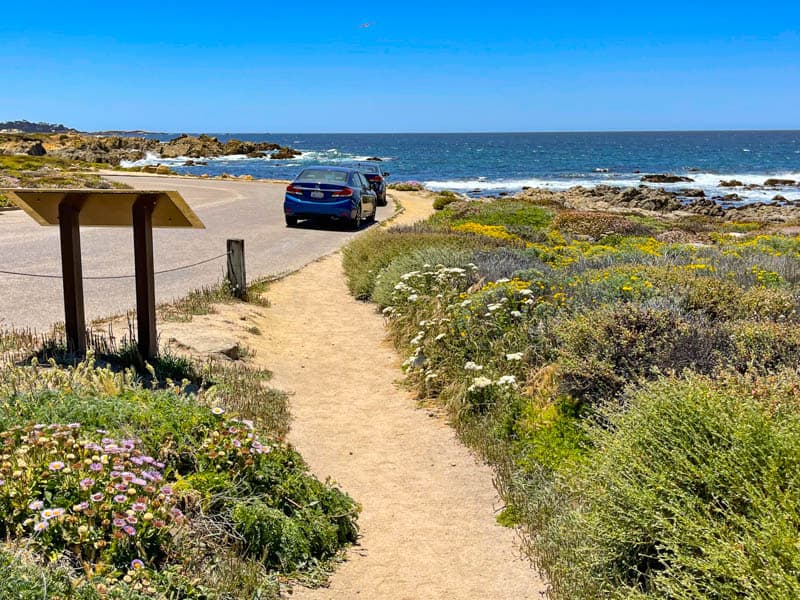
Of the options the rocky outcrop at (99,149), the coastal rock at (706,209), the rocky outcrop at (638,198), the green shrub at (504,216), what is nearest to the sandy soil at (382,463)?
the green shrub at (504,216)

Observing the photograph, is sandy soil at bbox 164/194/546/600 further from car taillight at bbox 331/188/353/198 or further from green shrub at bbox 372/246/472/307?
car taillight at bbox 331/188/353/198

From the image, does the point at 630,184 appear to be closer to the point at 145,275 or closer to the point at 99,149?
Answer: the point at 99,149

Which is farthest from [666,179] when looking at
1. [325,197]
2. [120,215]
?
[120,215]

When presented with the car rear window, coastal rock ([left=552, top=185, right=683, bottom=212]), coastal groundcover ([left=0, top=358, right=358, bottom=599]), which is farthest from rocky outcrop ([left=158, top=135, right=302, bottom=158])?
coastal groundcover ([left=0, top=358, right=358, bottom=599])

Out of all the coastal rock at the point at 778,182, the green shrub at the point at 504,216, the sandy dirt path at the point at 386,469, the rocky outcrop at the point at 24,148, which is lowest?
the sandy dirt path at the point at 386,469

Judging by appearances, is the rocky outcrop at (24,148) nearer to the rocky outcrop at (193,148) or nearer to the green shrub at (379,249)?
the rocky outcrop at (193,148)

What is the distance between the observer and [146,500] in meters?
3.55

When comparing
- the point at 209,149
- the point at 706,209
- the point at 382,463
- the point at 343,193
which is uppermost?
the point at 209,149

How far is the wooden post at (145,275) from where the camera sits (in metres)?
6.88

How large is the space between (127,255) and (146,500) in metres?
12.4

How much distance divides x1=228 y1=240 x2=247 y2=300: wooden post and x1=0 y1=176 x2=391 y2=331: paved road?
0.89 meters

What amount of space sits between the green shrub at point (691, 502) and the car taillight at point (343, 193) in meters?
17.3

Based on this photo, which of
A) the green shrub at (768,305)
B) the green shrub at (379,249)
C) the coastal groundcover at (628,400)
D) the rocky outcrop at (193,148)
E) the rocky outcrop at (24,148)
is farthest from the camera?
the rocky outcrop at (193,148)

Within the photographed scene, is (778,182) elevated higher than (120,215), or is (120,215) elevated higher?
(120,215)
